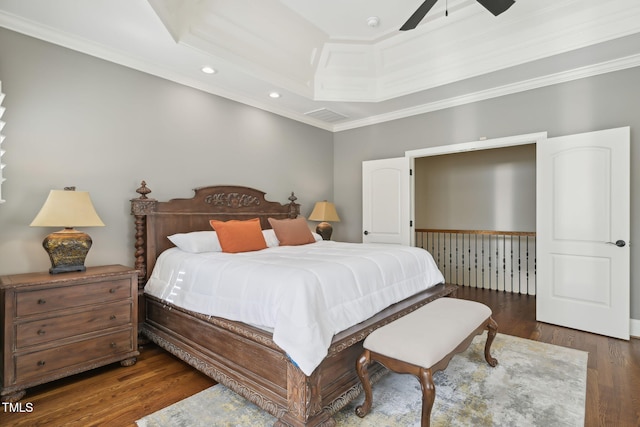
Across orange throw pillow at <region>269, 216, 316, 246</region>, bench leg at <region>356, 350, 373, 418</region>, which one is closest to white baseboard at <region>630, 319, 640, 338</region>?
bench leg at <region>356, 350, 373, 418</region>

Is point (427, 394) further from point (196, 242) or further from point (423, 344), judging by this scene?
point (196, 242)

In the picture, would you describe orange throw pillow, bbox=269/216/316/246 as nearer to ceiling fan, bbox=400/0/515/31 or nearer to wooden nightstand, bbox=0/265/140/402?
wooden nightstand, bbox=0/265/140/402

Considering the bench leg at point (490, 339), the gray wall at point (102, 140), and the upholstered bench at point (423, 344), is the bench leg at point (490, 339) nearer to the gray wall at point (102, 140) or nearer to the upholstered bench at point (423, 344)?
the upholstered bench at point (423, 344)

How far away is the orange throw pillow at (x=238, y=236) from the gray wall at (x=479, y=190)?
422cm

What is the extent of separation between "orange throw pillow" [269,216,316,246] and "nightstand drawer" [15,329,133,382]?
5.82 ft

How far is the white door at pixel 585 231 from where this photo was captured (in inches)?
127

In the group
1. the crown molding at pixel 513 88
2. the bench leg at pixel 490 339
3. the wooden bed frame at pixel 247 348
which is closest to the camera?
the wooden bed frame at pixel 247 348

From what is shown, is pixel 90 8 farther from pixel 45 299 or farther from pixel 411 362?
pixel 411 362

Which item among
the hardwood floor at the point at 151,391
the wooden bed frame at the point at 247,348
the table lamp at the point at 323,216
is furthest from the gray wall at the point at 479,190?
the wooden bed frame at the point at 247,348

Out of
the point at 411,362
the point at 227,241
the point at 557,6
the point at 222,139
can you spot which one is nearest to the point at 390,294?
the point at 411,362

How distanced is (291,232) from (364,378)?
2.18 meters

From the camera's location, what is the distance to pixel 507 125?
4.03 metres

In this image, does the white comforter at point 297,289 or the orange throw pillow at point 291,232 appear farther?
the orange throw pillow at point 291,232

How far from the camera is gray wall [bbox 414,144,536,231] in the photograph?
17.8ft
